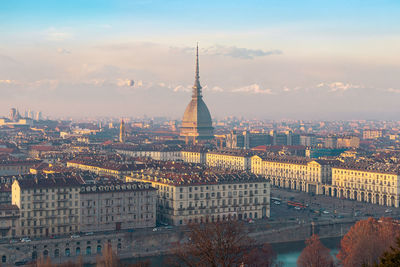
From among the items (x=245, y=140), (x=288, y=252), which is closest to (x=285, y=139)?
(x=245, y=140)

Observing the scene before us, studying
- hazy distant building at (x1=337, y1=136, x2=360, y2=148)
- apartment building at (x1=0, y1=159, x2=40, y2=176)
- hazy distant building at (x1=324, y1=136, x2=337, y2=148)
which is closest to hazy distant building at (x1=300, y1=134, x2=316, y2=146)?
hazy distant building at (x1=324, y1=136, x2=337, y2=148)

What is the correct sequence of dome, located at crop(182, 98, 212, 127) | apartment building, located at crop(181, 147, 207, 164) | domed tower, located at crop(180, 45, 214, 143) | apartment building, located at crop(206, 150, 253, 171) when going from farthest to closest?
dome, located at crop(182, 98, 212, 127) → domed tower, located at crop(180, 45, 214, 143) → apartment building, located at crop(181, 147, 207, 164) → apartment building, located at crop(206, 150, 253, 171)

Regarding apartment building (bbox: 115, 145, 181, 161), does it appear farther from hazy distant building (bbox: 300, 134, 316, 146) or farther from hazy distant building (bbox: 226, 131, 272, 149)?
hazy distant building (bbox: 300, 134, 316, 146)

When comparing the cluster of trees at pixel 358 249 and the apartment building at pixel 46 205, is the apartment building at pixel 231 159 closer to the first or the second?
the apartment building at pixel 46 205

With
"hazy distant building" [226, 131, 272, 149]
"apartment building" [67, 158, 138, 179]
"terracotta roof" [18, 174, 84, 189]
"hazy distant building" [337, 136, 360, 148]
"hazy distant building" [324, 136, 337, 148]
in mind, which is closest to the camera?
"terracotta roof" [18, 174, 84, 189]

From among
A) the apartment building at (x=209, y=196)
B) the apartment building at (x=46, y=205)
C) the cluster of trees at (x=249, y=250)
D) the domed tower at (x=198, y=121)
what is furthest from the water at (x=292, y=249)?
the domed tower at (x=198, y=121)

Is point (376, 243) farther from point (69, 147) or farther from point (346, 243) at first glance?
point (69, 147)

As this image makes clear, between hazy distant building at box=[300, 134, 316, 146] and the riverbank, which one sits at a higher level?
hazy distant building at box=[300, 134, 316, 146]
